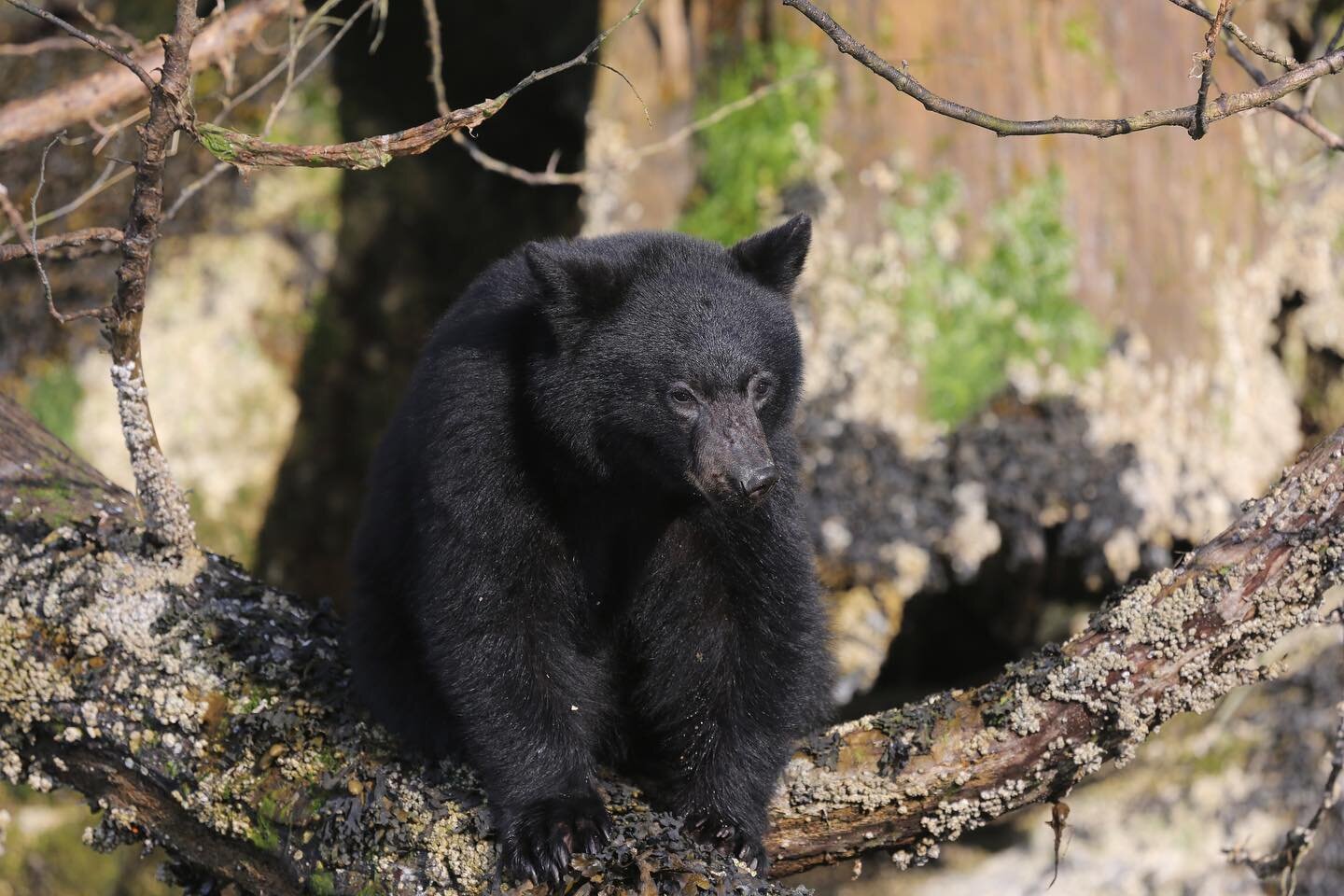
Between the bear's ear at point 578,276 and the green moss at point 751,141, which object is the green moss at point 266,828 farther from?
Result: the green moss at point 751,141

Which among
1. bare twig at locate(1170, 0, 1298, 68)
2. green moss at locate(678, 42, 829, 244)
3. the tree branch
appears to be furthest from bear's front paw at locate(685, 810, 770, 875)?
green moss at locate(678, 42, 829, 244)

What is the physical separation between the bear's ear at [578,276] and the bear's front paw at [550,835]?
1.38 meters

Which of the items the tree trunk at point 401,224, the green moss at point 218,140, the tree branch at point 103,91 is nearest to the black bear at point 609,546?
the green moss at point 218,140

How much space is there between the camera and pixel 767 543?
3818mm

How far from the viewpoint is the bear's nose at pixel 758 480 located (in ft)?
11.1

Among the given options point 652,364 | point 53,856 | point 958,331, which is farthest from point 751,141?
point 53,856

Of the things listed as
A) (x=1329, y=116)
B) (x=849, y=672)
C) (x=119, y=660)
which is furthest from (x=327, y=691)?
(x=1329, y=116)

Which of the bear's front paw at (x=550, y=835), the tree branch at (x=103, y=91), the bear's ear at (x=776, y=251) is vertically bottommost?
the bear's front paw at (x=550, y=835)

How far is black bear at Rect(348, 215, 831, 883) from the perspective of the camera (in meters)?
3.57

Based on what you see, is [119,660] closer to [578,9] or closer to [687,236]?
[687,236]

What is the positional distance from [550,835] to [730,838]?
0.57 meters

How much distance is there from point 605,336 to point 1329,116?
7509 mm

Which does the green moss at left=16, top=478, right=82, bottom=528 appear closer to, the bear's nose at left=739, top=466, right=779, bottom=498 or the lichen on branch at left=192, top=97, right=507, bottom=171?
the lichen on branch at left=192, top=97, right=507, bottom=171

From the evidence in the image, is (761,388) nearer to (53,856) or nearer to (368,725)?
(368,725)
